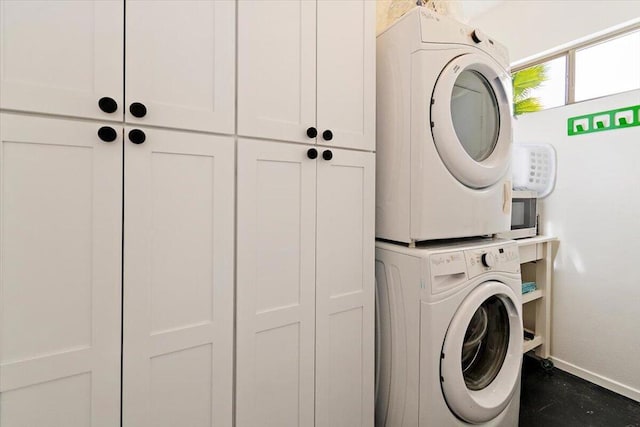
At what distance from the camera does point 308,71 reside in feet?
3.30

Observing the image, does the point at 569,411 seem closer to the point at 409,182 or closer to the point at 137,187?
the point at 409,182

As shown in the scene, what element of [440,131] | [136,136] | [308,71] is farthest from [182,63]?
[440,131]

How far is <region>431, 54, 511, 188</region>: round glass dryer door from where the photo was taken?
3.62 feet

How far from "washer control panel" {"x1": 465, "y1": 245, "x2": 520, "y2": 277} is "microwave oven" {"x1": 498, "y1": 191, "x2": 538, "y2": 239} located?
54 cm

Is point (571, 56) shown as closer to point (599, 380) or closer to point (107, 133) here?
point (599, 380)

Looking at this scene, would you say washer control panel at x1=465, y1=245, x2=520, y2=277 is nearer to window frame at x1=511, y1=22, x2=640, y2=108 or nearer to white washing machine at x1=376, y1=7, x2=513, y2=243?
white washing machine at x1=376, y1=7, x2=513, y2=243

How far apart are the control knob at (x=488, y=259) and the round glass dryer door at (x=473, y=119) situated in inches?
11.3

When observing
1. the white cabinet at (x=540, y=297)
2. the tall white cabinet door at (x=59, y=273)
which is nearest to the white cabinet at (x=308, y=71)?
the tall white cabinet door at (x=59, y=273)

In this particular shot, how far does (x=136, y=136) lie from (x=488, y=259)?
127 cm

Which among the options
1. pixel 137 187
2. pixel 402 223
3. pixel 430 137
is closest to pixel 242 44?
pixel 137 187

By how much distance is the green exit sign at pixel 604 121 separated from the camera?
1.65 meters

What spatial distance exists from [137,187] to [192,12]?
19.6 inches

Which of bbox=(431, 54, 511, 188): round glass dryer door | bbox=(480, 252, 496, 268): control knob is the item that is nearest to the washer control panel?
bbox=(480, 252, 496, 268): control knob

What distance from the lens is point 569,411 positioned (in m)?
1.59
